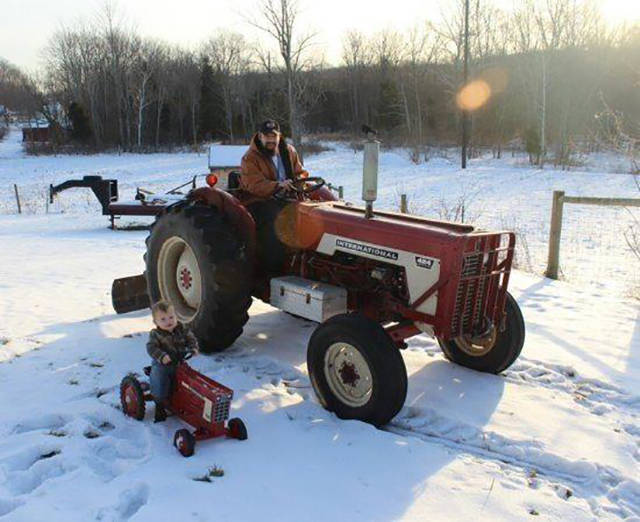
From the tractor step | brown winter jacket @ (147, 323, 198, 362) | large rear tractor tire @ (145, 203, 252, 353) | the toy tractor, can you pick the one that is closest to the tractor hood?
the toy tractor

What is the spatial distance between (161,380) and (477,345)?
2.41 meters

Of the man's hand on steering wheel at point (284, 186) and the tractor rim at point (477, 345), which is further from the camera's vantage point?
the man's hand on steering wheel at point (284, 186)

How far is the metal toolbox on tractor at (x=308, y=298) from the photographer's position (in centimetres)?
438

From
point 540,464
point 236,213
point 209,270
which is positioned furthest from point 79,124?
point 540,464

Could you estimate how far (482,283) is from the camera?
4082 millimetres

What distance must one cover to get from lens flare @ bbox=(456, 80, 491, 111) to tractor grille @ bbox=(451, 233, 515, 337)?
26836 mm

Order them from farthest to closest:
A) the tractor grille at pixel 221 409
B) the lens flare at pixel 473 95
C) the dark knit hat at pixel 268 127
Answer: the lens flare at pixel 473 95, the dark knit hat at pixel 268 127, the tractor grille at pixel 221 409

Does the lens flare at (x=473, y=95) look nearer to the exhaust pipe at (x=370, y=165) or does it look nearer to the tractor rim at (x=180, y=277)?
the tractor rim at (x=180, y=277)

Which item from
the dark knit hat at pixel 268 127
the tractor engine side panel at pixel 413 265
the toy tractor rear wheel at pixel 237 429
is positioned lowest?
the toy tractor rear wheel at pixel 237 429

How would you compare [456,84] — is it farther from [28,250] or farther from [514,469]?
[514,469]

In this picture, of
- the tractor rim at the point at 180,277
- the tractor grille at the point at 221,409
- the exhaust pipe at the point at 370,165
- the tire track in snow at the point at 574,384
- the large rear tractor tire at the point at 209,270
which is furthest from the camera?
the tractor rim at the point at 180,277

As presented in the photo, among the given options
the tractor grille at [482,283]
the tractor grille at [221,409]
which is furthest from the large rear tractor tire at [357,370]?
the tractor grille at [221,409]

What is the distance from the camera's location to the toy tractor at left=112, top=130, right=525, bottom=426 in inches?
152

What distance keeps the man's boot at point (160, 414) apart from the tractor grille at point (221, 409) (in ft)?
1.64
